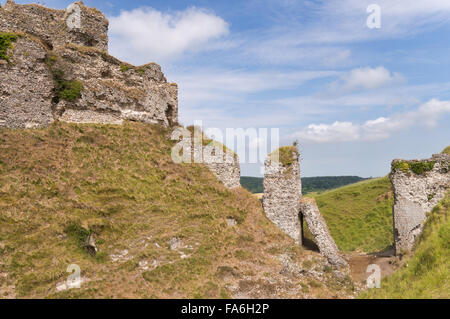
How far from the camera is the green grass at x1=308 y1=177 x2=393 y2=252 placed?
30.5 metres

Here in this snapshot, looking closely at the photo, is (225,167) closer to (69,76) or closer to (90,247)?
(90,247)

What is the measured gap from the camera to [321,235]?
20.8 meters

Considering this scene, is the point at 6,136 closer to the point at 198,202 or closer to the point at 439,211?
the point at 198,202

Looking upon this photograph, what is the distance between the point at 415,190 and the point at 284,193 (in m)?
8.89

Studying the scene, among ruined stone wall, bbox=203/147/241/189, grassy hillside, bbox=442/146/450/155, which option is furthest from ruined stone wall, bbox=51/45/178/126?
grassy hillside, bbox=442/146/450/155

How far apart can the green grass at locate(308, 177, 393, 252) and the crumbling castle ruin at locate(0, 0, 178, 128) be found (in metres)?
20.9

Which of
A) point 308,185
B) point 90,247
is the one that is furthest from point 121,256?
point 308,185

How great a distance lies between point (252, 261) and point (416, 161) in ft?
45.3

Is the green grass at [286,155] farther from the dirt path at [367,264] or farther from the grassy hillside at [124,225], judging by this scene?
the dirt path at [367,264]

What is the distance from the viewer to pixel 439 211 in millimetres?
10805

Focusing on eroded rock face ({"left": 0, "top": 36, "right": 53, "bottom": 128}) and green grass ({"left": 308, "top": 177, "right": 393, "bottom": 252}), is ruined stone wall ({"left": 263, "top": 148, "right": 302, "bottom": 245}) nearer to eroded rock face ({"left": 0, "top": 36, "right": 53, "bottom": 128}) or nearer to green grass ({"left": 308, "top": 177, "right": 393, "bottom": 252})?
green grass ({"left": 308, "top": 177, "right": 393, "bottom": 252})
